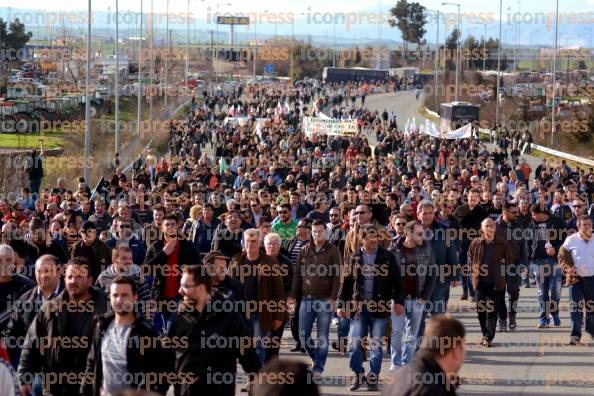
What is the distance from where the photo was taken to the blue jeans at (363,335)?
472 inches

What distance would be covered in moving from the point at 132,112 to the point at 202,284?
231ft

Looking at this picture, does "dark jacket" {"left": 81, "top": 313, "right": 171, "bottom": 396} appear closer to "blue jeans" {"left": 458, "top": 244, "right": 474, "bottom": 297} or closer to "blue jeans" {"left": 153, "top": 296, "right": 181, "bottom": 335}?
"blue jeans" {"left": 153, "top": 296, "right": 181, "bottom": 335}

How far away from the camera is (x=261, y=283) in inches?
464

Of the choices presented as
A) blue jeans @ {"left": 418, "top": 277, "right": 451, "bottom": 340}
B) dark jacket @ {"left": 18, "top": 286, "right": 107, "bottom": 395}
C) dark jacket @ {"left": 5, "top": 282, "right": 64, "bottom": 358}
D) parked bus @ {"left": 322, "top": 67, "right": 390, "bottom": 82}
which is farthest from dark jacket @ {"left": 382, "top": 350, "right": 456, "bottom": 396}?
parked bus @ {"left": 322, "top": 67, "right": 390, "bottom": 82}

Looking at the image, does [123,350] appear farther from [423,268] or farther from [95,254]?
[95,254]

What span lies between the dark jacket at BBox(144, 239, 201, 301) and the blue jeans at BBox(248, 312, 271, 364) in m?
1.00

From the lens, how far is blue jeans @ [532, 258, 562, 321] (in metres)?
15.9

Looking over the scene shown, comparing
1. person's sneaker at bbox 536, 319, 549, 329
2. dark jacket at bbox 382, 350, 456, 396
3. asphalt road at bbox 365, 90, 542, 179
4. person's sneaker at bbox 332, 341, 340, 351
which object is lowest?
asphalt road at bbox 365, 90, 542, 179

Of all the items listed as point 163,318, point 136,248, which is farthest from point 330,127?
point 163,318

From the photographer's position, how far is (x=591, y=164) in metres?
44.8

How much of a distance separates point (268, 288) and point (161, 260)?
1.33 metres

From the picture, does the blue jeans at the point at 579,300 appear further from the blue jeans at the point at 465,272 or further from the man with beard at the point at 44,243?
the man with beard at the point at 44,243

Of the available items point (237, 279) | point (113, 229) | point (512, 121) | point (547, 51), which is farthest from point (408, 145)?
point (547, 51)

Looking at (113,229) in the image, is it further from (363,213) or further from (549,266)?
(549,266)
